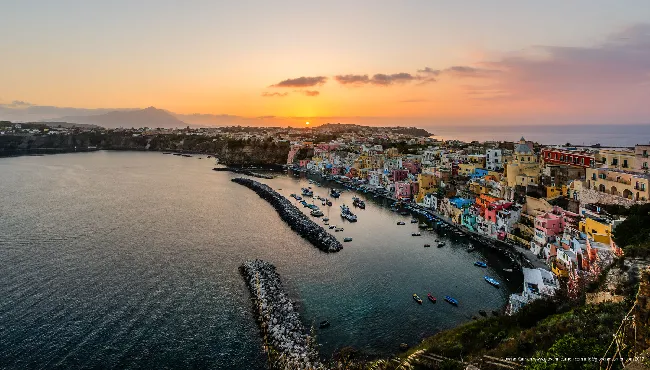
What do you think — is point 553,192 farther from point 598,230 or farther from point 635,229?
point 635,229

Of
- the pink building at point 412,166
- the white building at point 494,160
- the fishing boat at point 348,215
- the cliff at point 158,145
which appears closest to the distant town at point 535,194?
the pink building at point 412,166

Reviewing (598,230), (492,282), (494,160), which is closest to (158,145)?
(494,160)

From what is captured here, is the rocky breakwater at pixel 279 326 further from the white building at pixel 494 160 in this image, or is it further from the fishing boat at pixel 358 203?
the white building at pixel 494 160

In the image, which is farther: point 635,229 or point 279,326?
point 635,229

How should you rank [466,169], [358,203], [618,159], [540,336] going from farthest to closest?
[466,169], [358,203], [618,159], [540,336]

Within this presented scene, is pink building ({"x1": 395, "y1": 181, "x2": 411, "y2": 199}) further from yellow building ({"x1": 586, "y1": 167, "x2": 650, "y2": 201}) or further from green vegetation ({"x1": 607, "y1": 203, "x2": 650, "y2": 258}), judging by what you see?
green vegetation ({"x1": 607, "y1": 203, "x2": 650, "y2": 258})

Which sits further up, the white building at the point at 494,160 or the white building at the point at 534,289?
the white building at the point at 494,160
